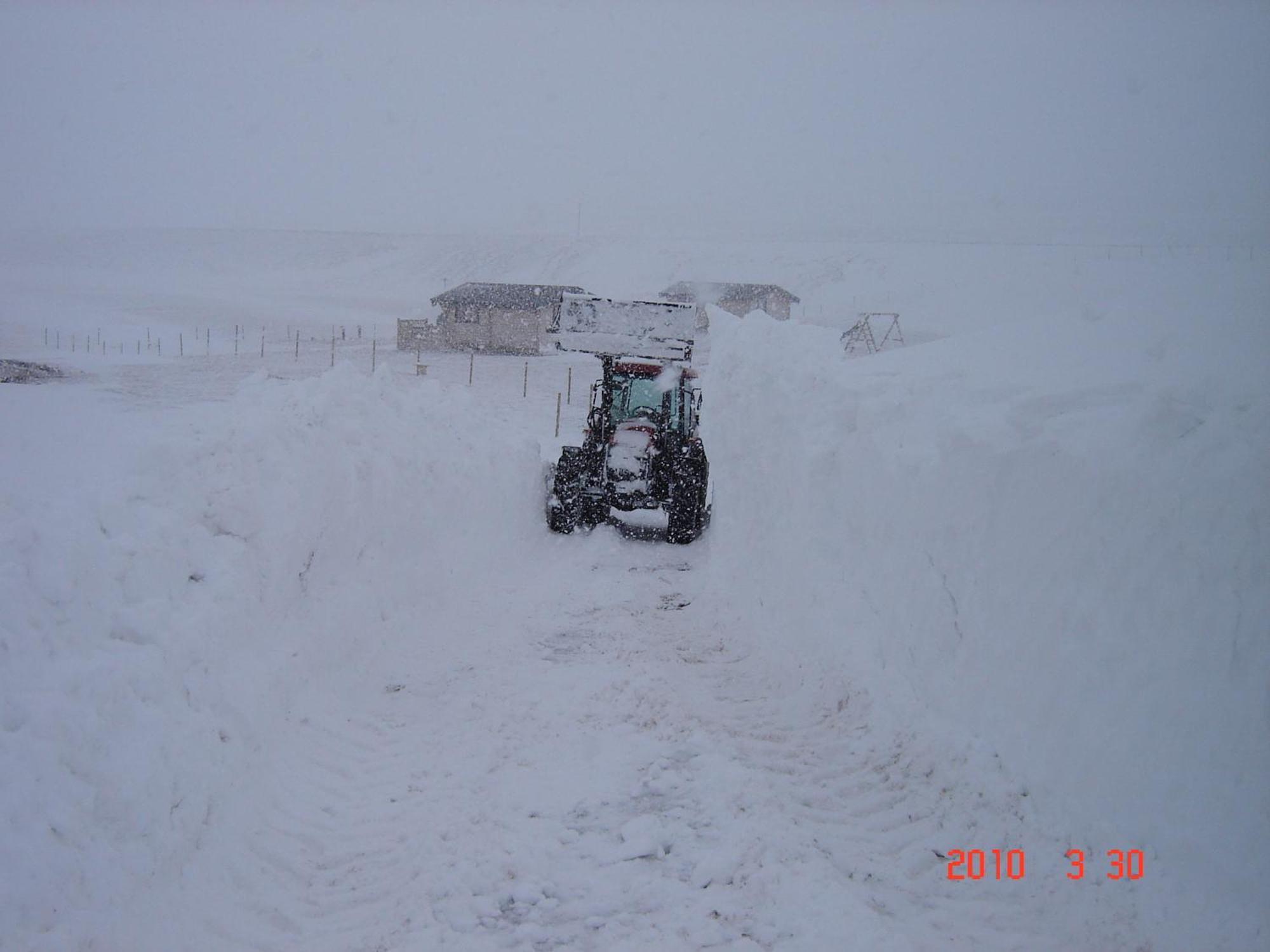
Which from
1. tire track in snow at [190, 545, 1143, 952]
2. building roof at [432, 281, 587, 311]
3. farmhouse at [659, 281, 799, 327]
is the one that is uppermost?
farmhouse at [659, 281, 799, 327]

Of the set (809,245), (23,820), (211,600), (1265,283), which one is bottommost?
(23,820)

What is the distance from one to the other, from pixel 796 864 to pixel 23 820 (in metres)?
3.10

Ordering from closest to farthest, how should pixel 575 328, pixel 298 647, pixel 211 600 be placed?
pixel 211 600, pixel 298 647, pixel 575 328

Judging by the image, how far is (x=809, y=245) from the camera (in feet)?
341

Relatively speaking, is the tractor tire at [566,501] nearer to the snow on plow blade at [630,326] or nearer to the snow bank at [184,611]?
the snow on plow blade at [630,326]

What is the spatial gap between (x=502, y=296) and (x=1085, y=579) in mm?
43168

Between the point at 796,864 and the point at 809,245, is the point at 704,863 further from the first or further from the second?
the point at 809,245

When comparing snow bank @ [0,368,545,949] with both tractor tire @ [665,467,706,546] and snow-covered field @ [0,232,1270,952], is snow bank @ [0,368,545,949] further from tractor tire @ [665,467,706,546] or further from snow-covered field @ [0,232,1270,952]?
tractor tire @ [665,467,706,546]

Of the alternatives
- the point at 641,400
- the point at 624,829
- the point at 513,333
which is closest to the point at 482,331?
the point at 513,333

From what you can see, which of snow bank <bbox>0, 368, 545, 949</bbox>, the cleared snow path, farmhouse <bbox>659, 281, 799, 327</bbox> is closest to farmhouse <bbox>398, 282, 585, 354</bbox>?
farmhouse <bbox>659, 281, 799, 327</bbox>

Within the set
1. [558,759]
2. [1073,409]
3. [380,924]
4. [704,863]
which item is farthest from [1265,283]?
[380,924]

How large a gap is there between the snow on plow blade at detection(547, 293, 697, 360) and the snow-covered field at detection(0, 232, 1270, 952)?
505 centimetres
